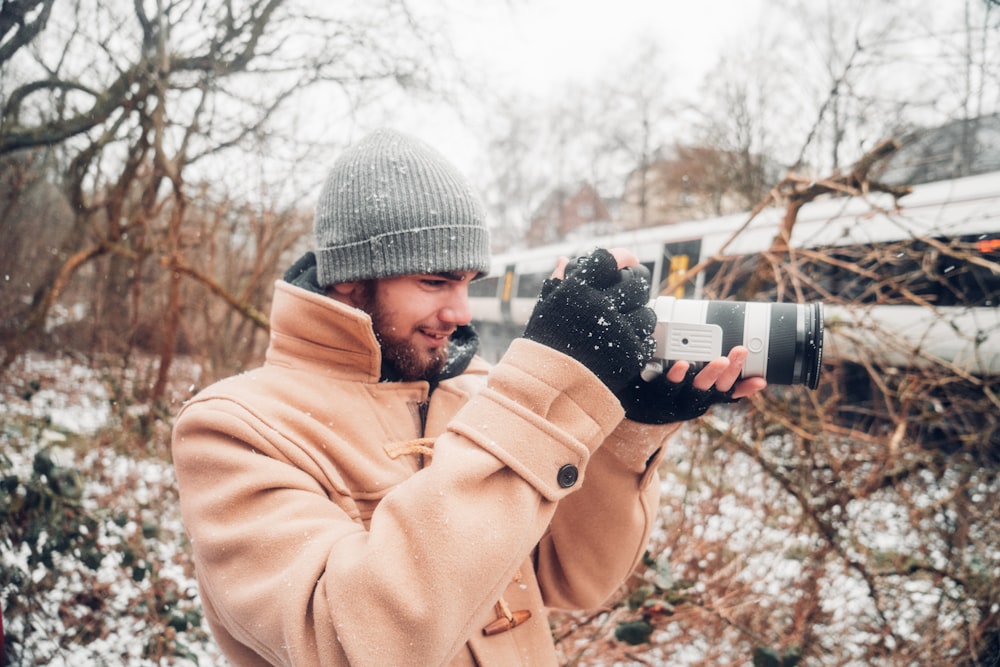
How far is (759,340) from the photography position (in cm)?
122

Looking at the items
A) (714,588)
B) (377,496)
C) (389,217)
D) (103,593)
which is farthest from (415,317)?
(103,593)

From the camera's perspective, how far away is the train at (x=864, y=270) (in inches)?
114

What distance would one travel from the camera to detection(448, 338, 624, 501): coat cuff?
3.19 ft

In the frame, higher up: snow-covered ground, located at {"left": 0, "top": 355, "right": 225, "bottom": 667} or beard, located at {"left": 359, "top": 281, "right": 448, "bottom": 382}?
beard, located at {"left": 359, "top": 281, "right": 448, "bottom": 382}

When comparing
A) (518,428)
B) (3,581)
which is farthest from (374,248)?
(3,581)

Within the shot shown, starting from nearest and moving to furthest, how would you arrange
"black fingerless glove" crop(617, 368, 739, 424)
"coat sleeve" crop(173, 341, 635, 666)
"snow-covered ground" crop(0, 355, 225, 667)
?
"coat sleeve" crop(173, 341, 635, 666) < "black fingerless glove" crop(617, 368, 739, 424) < "snow-covered ground" crop(0, 355, 225, 667)

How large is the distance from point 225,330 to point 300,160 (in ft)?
7.54

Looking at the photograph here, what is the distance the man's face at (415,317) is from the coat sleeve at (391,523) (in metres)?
0.37

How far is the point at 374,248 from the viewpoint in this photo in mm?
→ 1390

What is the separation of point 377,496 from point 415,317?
422 mm

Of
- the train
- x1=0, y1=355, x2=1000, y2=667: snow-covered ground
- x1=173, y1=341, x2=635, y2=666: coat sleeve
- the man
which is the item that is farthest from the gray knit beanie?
x1=0, y1=355, x2=1000, y2=667: snow-covered ground

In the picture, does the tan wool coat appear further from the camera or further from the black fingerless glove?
the camera

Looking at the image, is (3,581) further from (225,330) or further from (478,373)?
(225,330)

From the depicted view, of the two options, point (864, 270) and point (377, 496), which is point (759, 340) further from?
point (864, 270)
